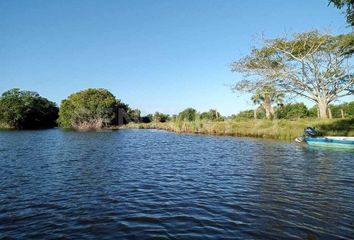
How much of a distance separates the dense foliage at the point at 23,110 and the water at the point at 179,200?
83974 millimetres

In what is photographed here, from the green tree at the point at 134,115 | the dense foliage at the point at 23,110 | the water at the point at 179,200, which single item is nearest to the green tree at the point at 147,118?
the green tree at the point at 134,115

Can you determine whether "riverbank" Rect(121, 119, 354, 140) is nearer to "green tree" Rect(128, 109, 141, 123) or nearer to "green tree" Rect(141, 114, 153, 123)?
"green tree" Rect(128, 109, 141, 123)

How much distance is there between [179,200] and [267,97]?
145 ft

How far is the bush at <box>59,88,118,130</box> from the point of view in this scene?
8212 cm

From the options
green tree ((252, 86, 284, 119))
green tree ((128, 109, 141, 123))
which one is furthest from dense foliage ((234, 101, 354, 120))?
green tree ((128, 109, 141, 123))

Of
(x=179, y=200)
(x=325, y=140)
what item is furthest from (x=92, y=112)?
(x=179, y=200)

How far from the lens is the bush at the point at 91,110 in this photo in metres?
82.1

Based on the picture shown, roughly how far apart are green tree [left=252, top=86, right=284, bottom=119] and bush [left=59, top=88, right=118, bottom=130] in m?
44.8

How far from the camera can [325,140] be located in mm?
24766

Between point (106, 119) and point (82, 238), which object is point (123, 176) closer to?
point (82, 238)

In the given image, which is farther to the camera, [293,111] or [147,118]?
[147,118]

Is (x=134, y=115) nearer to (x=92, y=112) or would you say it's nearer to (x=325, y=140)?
(x=92, y=112)

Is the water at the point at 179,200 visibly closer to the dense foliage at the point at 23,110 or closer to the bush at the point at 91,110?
the bush at the point at 91,110

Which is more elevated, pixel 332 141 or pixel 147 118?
pixel 147 118
